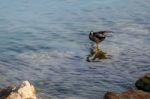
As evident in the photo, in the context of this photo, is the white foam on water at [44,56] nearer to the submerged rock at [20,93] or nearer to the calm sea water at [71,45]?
the calm sea water at [71,45]

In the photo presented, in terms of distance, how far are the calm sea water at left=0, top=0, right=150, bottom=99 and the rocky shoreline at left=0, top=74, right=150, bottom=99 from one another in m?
0.66

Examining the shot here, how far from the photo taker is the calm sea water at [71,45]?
1307 cm

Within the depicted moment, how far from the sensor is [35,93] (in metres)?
11.9

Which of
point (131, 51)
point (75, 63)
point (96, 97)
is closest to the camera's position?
point (96, 97)

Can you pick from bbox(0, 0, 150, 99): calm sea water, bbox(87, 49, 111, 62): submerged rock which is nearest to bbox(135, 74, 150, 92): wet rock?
bbox(0, 0, 150, 99): calm sea water

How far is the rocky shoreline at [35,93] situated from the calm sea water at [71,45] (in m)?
0.66

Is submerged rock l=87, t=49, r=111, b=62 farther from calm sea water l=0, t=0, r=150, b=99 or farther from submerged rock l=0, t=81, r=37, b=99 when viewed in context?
submerged rock l=0, t=81, r=37, b=99

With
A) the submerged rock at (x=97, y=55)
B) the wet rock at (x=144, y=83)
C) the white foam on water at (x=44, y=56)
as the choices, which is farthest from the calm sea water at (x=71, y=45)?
the wet rock at (x=144, y=83)

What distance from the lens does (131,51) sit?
15805 mm

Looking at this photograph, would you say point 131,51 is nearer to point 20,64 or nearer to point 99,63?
point 99,63

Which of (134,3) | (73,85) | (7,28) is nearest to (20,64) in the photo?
(73,85)

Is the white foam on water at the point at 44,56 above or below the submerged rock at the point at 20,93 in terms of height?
below

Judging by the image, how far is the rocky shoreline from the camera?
10.7 metres

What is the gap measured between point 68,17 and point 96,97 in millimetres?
10754
